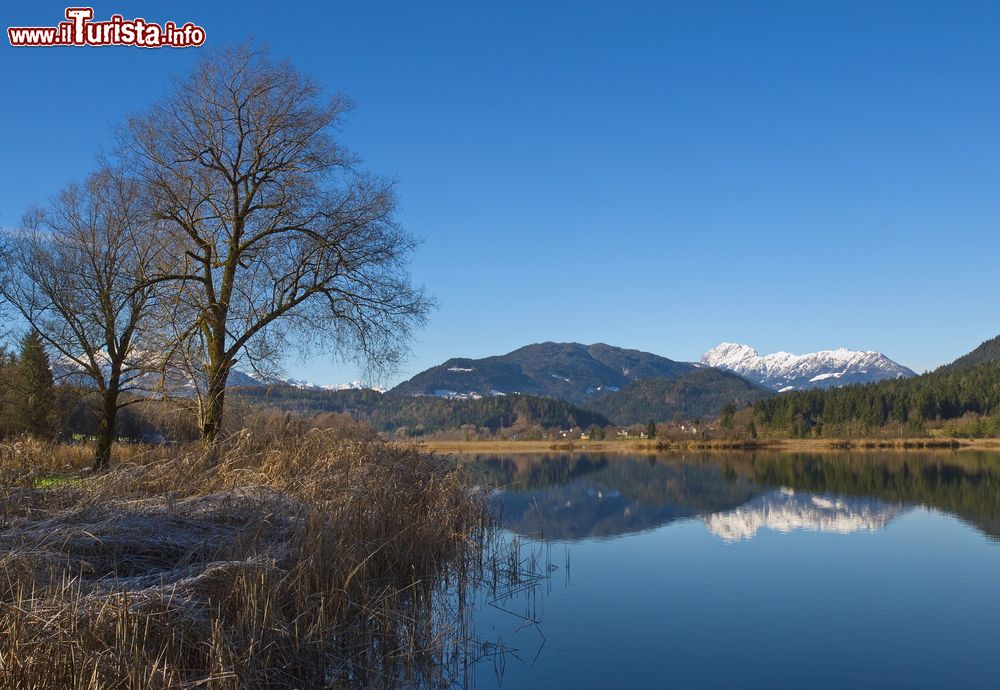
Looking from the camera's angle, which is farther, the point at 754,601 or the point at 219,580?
the point at 754,601

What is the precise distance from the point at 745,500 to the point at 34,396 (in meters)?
33.7

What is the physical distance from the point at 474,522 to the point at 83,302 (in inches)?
599

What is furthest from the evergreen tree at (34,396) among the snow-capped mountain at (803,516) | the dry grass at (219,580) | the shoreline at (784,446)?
the shoreline at (784,446)

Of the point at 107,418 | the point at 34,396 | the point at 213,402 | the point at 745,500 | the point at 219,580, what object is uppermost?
the point at 34,396

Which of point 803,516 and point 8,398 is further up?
point 8,398

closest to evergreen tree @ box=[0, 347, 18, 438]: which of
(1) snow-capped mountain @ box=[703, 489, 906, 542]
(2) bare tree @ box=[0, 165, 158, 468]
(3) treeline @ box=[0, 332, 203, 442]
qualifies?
(3) treeline @ box=[0, 332, 203, 442]

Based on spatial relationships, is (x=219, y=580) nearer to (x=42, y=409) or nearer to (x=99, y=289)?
(x=99, y=289)

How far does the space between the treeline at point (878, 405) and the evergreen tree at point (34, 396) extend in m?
113

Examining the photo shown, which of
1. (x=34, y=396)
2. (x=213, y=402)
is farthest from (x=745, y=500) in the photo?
(x=34, y=396)

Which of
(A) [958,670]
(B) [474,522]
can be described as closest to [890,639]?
(A) [958,670]

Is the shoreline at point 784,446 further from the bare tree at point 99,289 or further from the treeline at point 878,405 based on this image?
the bare tree at point 99,289

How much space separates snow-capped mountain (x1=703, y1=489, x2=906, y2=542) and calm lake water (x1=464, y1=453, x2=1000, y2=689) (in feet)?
0.35

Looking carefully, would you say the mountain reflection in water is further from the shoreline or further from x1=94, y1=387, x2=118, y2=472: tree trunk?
the shoreline

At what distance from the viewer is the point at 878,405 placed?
449 ft
